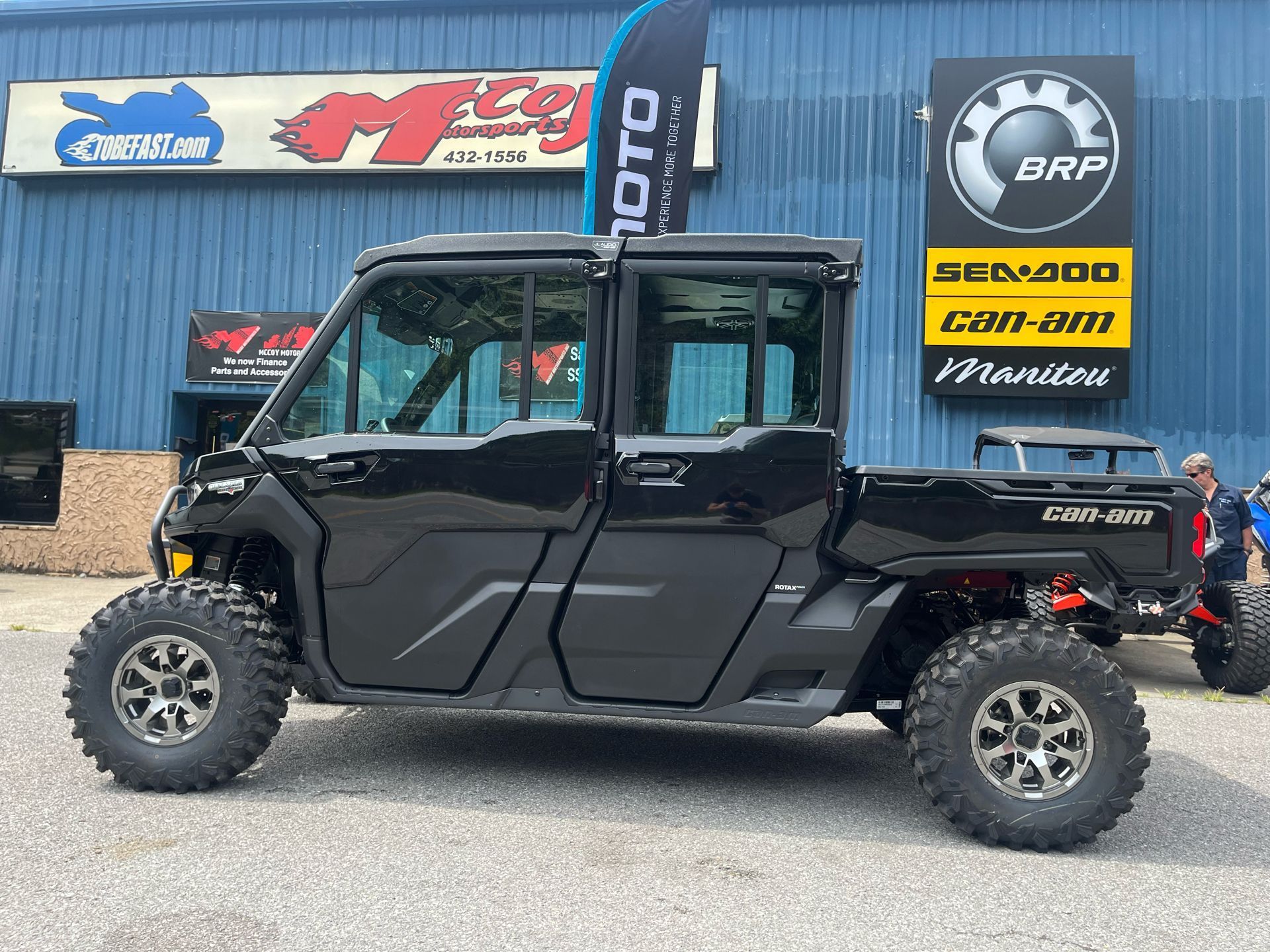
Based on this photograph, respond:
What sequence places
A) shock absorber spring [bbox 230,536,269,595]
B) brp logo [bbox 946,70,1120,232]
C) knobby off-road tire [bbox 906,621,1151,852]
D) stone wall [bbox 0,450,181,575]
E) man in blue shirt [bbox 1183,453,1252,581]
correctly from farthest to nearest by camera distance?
stone wall [bbox 0,450,181,575] → brp logo [bbox 946,70,1120,232] → man in blue shirt [bbox 1183,453,1252,581] → shock absorber spring [bbox 230,536,269,595] → knobby off-road tire [bbox 906,621,1151,852]

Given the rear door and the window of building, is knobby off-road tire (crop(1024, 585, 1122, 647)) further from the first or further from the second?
the window of building

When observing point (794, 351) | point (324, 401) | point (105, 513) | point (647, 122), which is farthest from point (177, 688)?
point (105, 513)

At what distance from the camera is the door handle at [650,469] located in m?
3.93

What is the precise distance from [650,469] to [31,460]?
11.7 m

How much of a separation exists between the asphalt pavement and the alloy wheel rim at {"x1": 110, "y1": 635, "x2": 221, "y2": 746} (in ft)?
0.95

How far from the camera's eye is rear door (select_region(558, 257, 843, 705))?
3.90 m

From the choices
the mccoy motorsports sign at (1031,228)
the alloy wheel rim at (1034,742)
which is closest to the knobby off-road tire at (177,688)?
the alloy wheel rim at (1034,742)

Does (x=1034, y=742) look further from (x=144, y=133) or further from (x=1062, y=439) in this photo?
(x=144, y=133)

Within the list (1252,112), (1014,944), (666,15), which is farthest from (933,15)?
(1014,944)

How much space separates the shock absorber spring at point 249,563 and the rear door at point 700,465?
1.62m

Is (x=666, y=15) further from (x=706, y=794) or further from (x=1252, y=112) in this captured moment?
(x=1252, y=112)

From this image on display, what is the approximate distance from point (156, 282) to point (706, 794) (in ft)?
36.9

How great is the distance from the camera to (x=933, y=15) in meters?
11.3

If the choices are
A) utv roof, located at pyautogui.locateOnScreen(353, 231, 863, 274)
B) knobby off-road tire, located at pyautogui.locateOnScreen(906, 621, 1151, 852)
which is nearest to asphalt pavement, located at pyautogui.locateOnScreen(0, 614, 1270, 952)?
knobby off-road tire, located at pyautogui.locateOnScreen(906, 621, 1151, 852)
